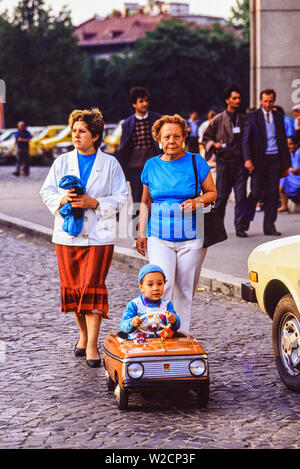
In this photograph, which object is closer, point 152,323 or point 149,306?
point 152,323

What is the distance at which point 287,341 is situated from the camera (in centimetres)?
625

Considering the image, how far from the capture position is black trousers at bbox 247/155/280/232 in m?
13.4

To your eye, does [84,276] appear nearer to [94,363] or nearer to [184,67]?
[94,363]

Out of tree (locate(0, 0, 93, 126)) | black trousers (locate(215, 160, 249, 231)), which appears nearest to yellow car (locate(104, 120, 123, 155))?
black trousers (locate(215, 160, 249, 231))

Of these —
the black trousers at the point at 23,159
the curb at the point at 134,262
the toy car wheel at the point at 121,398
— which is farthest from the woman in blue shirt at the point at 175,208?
the black trousers at the point at 23,159

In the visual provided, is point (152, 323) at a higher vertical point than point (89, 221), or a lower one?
lower

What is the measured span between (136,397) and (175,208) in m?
1.32

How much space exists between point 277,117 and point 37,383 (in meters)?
7.63

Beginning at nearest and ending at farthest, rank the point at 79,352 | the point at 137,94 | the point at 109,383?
the point at 109,383
the point at 79,352
the point at 137,94

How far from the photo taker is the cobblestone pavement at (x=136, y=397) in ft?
16.9

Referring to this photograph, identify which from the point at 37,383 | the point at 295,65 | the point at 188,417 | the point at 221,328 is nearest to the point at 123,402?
the point at 188,417

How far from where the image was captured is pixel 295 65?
19359 millimetres

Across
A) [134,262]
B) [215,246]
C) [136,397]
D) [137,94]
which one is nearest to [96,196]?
[136,397]
